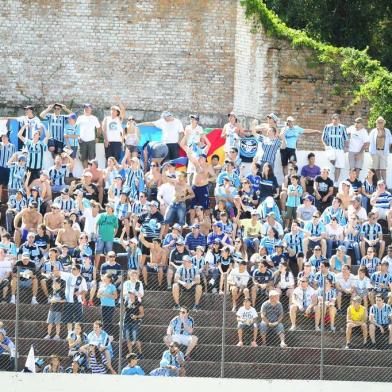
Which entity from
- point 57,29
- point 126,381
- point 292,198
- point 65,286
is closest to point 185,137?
point 292,198

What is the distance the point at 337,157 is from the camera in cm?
3231

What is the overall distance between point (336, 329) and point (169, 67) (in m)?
12.7

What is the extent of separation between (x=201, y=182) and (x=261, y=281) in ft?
10.8

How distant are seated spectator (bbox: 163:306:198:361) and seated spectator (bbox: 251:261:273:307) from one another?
113 centimetres

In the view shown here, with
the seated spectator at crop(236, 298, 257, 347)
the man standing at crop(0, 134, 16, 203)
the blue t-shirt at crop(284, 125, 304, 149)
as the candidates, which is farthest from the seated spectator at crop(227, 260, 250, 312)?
the man standing at crop(0, 134, 16, 203)

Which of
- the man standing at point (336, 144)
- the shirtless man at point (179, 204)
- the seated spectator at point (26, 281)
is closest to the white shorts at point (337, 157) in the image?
the man standing at point (336, 144)

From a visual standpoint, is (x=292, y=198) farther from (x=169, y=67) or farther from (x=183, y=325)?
(x=169, y=67)

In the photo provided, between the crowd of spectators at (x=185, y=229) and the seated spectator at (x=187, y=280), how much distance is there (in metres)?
0.02

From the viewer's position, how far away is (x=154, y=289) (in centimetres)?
2858

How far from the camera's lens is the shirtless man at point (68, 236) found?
2895 centimetres

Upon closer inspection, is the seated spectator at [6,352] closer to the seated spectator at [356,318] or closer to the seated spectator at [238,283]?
the seated spectator at [238,283]

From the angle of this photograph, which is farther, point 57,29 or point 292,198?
point 57,29

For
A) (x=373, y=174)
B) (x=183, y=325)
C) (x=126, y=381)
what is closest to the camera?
(x=126, y=381)

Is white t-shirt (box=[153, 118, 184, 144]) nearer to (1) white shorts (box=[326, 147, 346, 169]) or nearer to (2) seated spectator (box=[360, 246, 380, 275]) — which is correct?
(1) white shorts (box=[326, 147, 346, 169])
